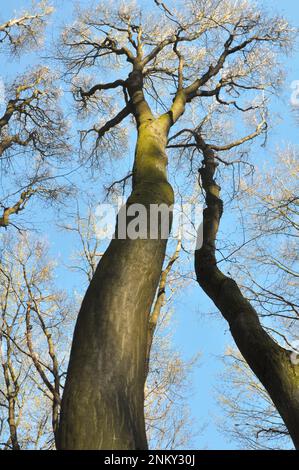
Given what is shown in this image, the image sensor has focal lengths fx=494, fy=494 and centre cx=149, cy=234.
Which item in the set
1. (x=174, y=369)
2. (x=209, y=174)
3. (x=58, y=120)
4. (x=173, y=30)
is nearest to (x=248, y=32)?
(x=173, y=30)

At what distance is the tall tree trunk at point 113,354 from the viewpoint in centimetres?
228

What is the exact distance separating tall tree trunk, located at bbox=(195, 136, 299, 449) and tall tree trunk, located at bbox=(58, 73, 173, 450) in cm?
64

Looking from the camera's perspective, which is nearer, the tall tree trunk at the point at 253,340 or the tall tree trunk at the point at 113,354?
the tall tree trunk at the point at 113,354

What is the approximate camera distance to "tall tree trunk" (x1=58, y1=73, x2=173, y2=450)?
228cm

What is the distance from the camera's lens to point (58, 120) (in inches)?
374

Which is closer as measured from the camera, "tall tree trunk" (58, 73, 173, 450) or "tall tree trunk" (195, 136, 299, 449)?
"tall tree trunk" (58, 73, 173, 450)

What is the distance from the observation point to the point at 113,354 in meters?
2.54

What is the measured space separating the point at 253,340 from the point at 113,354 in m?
1.09

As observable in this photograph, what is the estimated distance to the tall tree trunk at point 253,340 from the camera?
2.91m

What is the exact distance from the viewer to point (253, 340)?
321 centimetres

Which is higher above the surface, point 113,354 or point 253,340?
point 253,340

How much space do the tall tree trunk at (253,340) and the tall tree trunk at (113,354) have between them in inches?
25.1

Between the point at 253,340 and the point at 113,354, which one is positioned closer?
the point at 113,354

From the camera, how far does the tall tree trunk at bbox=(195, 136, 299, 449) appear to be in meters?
2.91
